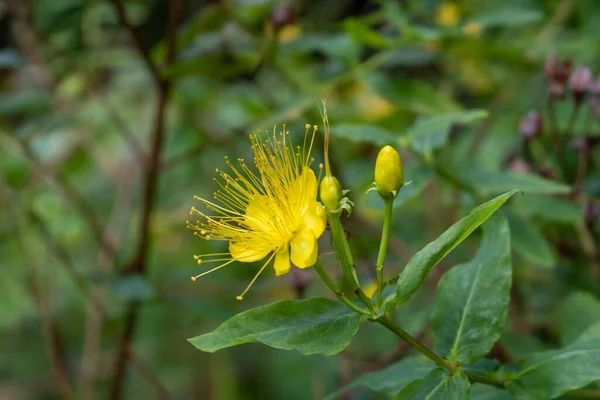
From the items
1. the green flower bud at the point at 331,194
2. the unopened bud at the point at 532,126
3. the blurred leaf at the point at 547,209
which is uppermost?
the green flower bud at the point at 331,194

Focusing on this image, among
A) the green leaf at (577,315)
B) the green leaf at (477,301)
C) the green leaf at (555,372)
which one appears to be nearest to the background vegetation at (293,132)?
the green leaf at (577,315)

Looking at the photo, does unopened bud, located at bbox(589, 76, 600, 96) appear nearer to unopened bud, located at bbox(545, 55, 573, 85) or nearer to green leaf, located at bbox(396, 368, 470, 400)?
unopened bud, located at bbox(545, 55, 573, 85)

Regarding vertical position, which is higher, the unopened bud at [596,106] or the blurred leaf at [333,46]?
the blurred leaf at [333,46]

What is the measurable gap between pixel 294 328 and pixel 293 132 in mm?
765

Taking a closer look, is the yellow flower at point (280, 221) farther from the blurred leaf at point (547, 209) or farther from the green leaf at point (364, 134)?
the blurred leaf at point (547, 209)

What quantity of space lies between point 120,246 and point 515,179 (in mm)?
1180

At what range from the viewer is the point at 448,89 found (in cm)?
166

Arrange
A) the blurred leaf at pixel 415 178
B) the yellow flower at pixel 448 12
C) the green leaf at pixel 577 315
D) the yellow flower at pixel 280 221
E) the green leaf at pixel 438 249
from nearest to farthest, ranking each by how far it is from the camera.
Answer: the green leaf at pixel 438 249 → the yellow flower at pixel 280 221 → the blurred leaf at pixel 415 178 → the green leaf at pixel 577 315 → the yellow flower at pixel 448 12

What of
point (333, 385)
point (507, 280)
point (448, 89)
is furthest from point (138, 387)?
point (507, 280)

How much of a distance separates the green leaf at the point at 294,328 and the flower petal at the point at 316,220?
8cm

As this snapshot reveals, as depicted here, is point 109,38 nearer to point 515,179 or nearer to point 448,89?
point 448,89

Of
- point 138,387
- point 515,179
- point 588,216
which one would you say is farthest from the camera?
point 138,387

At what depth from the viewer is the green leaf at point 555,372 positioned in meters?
0.62

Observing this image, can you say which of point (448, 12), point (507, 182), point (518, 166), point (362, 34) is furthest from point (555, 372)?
point (448, 12)
